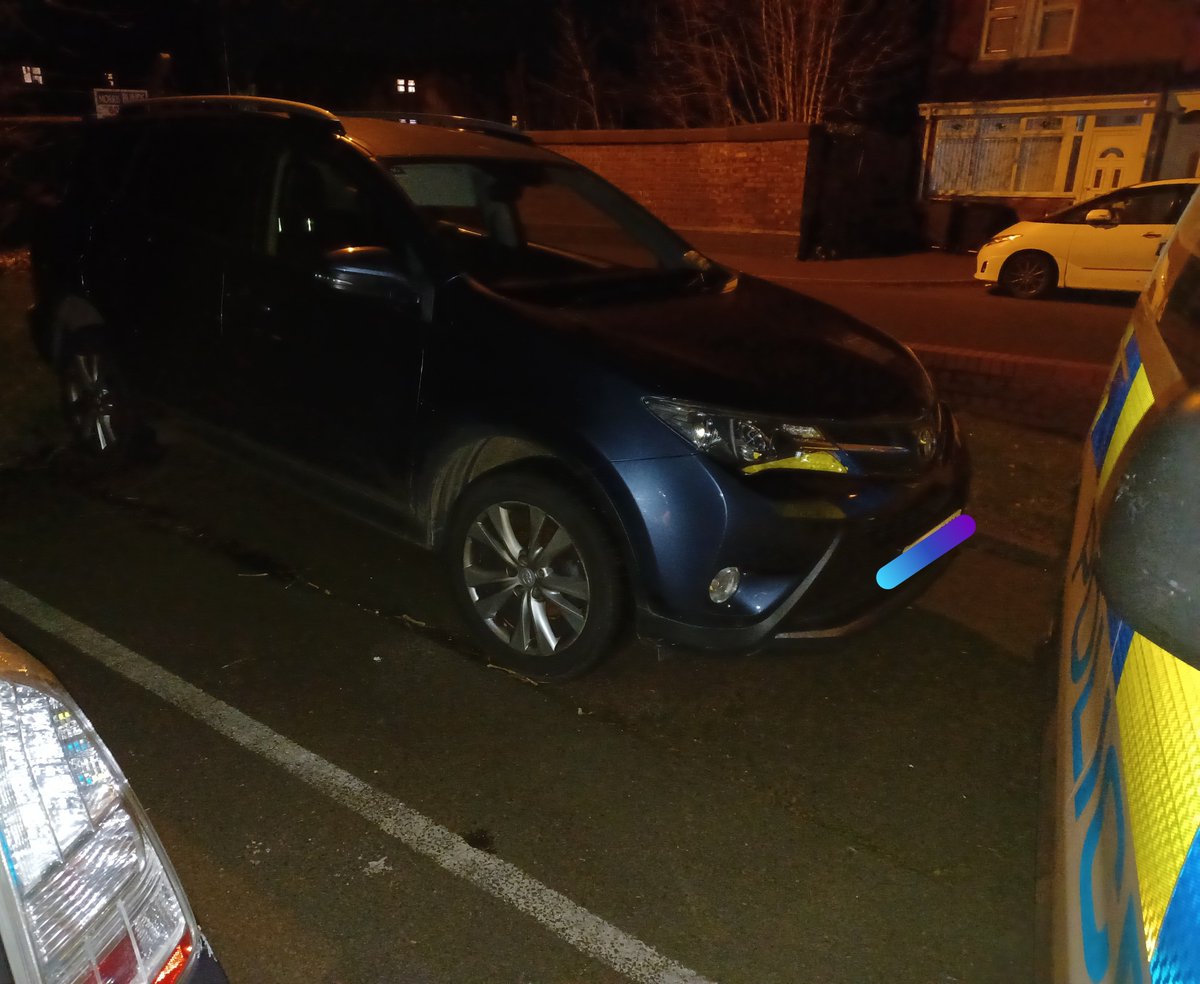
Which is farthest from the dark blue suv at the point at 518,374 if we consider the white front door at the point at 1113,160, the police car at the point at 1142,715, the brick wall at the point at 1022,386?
the white front door at the point at 1113,160

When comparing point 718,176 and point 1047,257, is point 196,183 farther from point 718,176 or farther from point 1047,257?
point 718,176

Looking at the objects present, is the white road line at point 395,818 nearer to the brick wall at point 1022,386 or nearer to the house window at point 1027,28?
the brick wall at point 1022,386

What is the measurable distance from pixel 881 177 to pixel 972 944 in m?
16.8

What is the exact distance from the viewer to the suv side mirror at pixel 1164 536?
1.00m

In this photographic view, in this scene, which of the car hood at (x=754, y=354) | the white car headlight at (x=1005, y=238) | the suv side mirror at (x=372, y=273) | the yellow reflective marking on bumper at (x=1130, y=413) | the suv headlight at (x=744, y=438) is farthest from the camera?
the white car headlight at (x=1005, y=238)

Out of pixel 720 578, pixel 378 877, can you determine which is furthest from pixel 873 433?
pixel 378 877

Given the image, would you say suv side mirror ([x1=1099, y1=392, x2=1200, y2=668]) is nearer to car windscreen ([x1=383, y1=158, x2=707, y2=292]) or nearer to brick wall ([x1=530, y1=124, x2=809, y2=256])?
car windscreen ([x1=383, y1=158, x2=707, y2=292])

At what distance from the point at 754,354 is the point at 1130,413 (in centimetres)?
127

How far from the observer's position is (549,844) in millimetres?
2719

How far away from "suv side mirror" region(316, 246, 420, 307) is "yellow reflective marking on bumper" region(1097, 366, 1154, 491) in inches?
91.5

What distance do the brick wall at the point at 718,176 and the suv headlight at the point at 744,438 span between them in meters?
13.7

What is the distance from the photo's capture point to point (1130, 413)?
236 cm

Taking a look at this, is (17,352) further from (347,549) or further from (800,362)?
(800,362)

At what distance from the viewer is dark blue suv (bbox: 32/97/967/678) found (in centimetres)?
298
